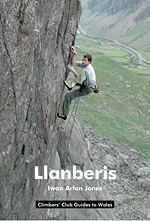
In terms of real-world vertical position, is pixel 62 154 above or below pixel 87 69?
below

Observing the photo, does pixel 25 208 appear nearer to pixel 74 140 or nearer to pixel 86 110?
pixel 74 140

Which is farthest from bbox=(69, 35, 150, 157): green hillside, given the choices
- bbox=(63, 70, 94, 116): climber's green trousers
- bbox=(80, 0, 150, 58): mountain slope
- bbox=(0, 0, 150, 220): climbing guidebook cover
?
bbox=(80, 0, 150, 58): mountain slope

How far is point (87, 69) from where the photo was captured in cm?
1210

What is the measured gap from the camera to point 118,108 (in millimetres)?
42188

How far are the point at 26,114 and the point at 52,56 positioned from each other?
248 cm

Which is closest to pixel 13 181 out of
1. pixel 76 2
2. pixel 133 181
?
pixel 76 2

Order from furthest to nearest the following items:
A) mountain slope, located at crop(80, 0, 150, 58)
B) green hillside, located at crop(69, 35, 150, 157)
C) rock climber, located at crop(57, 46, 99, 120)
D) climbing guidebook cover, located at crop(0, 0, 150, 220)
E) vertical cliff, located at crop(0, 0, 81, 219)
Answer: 1. mountain slope, located at crop(80, 0, 150, 58)
2. green hillside, located at crop(69, 35, 150, 157)
3. rock climber, located at crop(57, 46, 99, 120)
4. climbing guidebook cover, located at crop(0, 0, 150, 220)
5. vertical cliff, located at crop(0, 0, 81, 219)

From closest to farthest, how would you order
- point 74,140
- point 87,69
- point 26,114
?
point 26,114, point 87,69, point 74,140

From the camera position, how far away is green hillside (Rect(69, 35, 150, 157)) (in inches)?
1300

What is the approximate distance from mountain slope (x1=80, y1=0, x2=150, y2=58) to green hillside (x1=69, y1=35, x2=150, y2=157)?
6097cm

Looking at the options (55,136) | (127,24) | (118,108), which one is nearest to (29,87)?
(55,136)

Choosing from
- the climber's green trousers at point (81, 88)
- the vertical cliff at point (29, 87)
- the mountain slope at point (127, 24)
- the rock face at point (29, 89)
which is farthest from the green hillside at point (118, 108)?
the mountain slope at point (127, 24)

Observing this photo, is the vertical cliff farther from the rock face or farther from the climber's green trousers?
the climber's green trousers

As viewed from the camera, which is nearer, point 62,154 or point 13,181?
point 13,181
